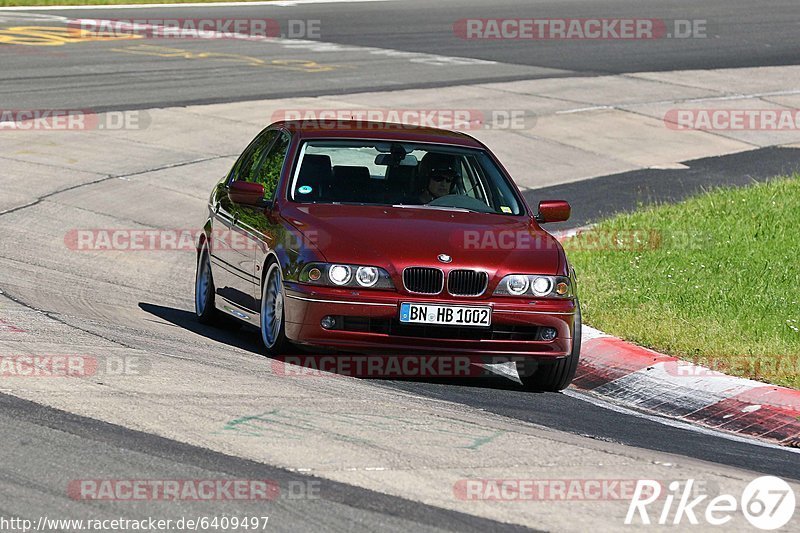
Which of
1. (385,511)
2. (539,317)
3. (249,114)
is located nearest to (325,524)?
(385,511)

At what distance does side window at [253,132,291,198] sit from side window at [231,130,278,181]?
0.16 meters

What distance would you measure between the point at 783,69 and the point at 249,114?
12691 mm

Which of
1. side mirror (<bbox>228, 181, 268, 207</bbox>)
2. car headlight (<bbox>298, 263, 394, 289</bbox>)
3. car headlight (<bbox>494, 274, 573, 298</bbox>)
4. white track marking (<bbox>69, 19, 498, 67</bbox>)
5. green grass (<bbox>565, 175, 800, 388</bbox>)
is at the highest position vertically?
side mirror (<bbox>228, 181, 268, 207</bbox>)

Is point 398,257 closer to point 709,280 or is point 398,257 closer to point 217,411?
point 217,411

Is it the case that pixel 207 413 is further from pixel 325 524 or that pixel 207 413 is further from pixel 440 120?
pixel 440 120

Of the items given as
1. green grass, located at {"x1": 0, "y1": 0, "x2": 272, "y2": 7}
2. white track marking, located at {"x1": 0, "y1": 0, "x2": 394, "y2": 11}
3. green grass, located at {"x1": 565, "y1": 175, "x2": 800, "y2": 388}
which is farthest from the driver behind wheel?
green grass, located at {"x1": 0, "y1": 0, "x2": 272, "y2": 7}

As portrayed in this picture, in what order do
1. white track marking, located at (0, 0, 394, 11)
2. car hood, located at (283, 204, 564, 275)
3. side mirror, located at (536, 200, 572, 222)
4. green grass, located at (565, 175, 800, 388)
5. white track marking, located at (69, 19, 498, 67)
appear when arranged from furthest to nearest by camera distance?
white track marking, located at (0, 0, 394, 11) → white track marking, located at (69, 19, 498, 67) → side mirror, located at (536, 200, 572, 222) → green grass, located at (565, 175, 800, 388) → car hood, located at (283, 204, 564, 275)

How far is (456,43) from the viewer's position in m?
32.2

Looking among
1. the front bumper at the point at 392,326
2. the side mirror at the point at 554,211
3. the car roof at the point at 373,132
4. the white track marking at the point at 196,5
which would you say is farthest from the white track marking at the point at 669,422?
the white track marking at the point at 196,5

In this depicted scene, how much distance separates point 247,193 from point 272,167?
2.32 ft

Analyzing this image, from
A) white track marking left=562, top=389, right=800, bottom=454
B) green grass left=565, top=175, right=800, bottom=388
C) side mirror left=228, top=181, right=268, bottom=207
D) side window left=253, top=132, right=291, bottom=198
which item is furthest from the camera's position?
side window left=253, top=132, right=291, bottom=198

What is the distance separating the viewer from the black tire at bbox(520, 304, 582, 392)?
30.2 ft

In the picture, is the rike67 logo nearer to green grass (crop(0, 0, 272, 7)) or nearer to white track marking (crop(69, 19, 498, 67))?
white track marking (crop(69, 19, 498, 67))

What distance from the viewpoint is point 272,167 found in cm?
1052
